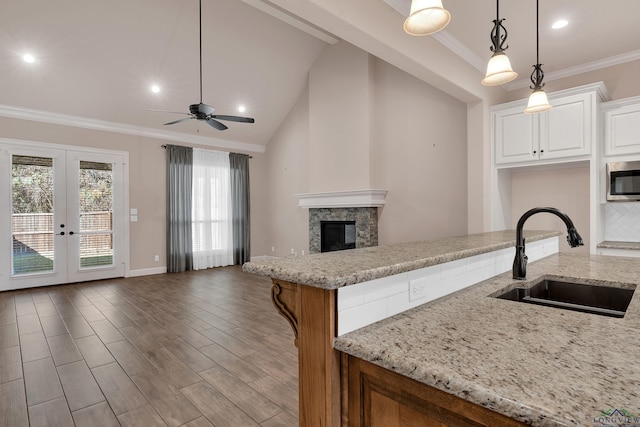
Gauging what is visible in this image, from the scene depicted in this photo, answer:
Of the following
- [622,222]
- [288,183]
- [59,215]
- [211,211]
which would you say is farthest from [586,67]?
[59,215]

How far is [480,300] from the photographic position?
1.30 meters

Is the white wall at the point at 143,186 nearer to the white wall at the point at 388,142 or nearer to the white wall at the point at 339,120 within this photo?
the white wall at the point at 388,142

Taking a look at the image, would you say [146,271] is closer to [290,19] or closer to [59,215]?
[59,215]

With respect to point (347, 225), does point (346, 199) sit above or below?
above

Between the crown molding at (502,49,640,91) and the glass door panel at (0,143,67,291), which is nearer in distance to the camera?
the crown molding at (502,49,640,91)

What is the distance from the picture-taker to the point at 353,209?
6.02 m

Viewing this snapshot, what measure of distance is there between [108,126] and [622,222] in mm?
7891

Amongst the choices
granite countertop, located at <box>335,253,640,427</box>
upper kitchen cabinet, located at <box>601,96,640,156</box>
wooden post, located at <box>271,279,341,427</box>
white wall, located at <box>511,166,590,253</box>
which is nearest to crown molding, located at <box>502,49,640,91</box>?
upper kitchen cabinet, located at <box>601,96,640,156</box>

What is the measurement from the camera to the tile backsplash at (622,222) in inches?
147

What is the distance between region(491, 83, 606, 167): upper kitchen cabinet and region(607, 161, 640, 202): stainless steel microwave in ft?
1.12

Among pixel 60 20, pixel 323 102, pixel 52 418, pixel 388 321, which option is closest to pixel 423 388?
pixel 388 321

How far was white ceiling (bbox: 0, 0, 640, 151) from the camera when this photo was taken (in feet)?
9.80

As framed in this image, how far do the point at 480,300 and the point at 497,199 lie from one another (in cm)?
333

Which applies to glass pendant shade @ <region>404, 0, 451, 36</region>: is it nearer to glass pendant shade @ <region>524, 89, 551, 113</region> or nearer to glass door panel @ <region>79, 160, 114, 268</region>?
glass pendant shade @ <region>524, 89, 551, 113</region>
